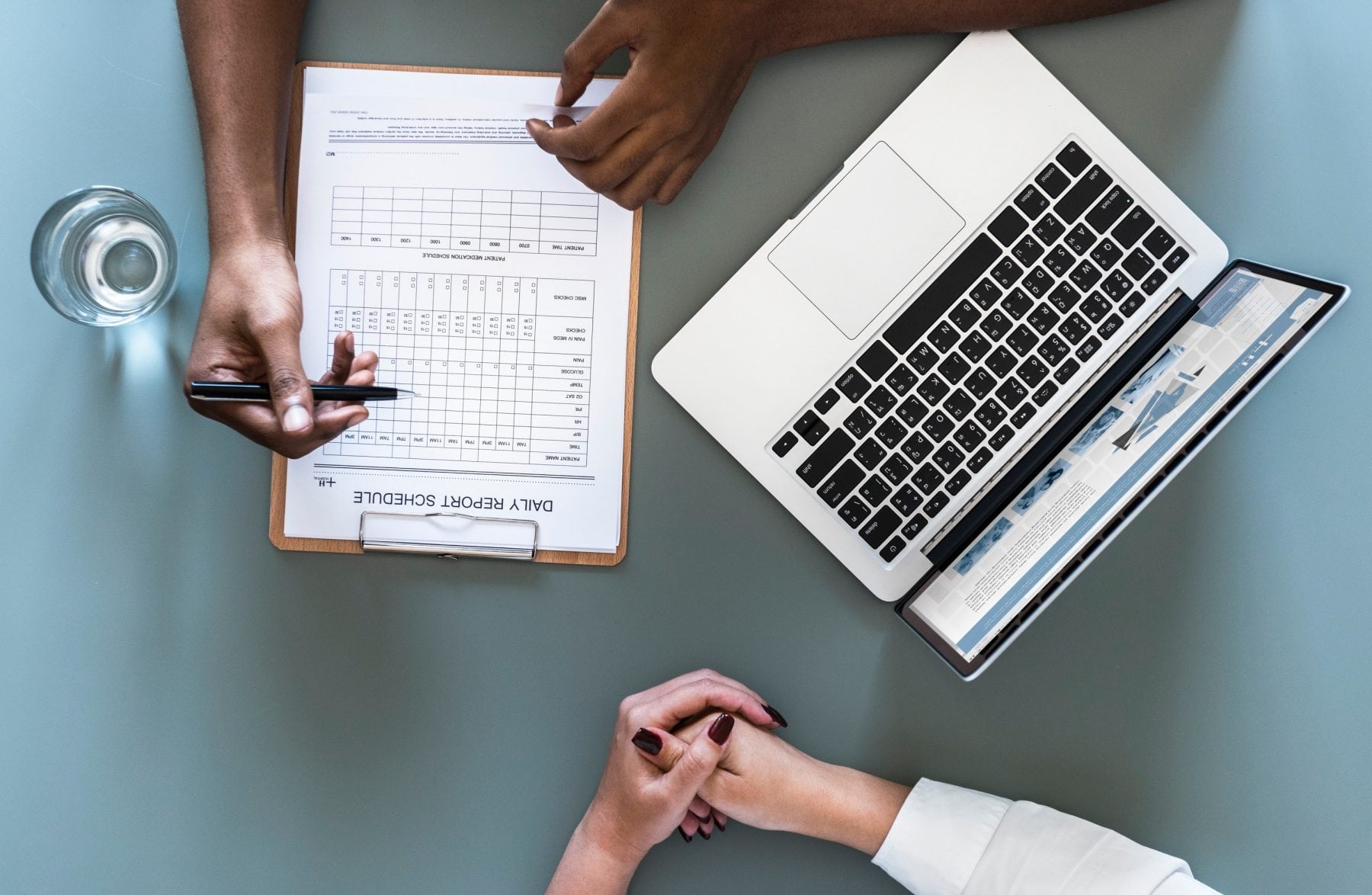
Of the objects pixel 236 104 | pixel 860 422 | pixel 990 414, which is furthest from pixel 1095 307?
pixel 236 104

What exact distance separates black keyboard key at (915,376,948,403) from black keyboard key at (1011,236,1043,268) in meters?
0.13

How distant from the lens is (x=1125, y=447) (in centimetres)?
71

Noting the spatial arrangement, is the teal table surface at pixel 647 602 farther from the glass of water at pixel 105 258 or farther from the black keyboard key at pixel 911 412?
the black keyboard key at pixel 911 412

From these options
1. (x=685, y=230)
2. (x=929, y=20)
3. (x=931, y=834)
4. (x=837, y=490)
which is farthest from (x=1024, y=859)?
(x=929, y=20)

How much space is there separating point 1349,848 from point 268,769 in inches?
40.5

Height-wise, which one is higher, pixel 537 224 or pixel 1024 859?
pixel 537 224

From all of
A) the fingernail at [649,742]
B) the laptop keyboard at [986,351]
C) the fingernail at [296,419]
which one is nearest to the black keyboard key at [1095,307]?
the laptop keyboard at [986,351]

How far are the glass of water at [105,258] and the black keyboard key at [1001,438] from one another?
78 centimetres

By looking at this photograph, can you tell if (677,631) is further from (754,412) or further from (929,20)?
(929,20)

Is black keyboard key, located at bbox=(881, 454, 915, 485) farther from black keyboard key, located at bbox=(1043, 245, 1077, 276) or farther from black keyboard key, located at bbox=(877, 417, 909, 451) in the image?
black keyboard key, located at bbox=(1043, 245, 1077, 276)

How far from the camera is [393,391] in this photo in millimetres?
739

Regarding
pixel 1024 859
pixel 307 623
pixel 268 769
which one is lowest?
pixel 268 769

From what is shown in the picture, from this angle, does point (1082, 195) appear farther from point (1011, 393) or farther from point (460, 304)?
point (460, 304)

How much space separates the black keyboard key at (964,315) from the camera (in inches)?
31.0
